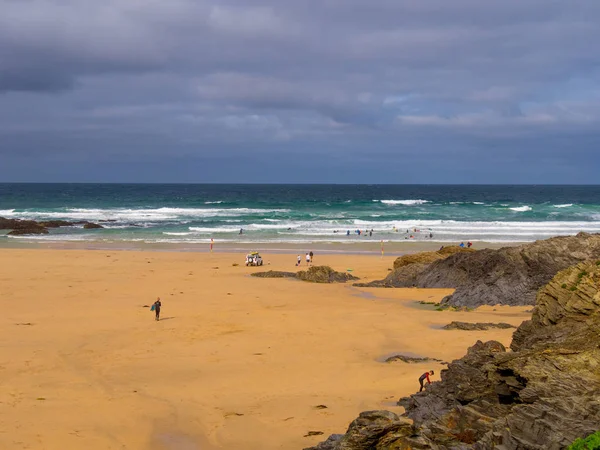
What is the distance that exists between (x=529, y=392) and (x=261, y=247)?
36.3 metres

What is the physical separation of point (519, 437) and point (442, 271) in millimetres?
18707

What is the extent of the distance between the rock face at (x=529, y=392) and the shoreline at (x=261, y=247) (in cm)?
2987

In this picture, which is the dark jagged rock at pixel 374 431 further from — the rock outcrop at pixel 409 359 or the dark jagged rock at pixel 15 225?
the dark jagged rock at pixel 15 225

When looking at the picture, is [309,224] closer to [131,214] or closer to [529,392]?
[131,214]

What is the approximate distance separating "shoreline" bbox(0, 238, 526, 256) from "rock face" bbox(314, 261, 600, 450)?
98.0 ft

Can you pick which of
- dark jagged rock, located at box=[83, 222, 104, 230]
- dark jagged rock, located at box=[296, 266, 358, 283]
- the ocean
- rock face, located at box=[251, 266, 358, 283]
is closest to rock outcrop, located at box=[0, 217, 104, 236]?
dark jagged rock, located at box=[83, 222, 104, 230]

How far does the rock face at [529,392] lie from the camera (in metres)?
6.65

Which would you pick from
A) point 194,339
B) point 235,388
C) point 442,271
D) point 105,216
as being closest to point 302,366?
point 235,388

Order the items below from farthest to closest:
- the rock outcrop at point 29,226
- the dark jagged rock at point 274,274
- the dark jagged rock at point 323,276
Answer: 1. the rock outcrop at point 29,226
2. the dark jagged rock at point 274,274
3. the dark jagged rock at point 323,276

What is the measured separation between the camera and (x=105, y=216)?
7412 cm

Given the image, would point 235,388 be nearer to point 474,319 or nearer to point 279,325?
point 279,325

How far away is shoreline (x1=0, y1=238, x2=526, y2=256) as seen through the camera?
136 feet

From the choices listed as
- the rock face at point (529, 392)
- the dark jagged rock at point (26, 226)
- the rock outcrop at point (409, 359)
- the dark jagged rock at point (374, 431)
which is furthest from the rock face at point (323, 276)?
the dark jagged rock at point (26, 226)

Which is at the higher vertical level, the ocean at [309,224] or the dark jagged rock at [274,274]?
the ocean at [309,224]
